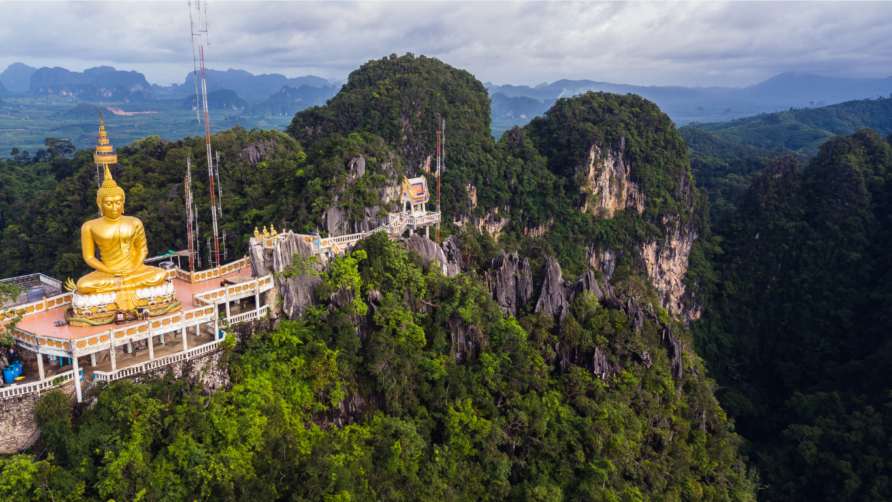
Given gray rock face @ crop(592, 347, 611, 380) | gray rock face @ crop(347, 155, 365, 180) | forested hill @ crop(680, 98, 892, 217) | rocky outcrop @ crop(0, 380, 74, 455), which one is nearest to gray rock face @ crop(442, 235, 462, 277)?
gray rock face @ crop(592, 347, 611, 380)

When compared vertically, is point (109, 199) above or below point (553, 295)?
above

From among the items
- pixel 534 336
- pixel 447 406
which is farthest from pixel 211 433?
pixel 534 336

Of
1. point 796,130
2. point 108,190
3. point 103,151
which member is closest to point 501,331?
point 108,190

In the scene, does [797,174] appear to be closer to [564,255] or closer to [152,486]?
[564,255]

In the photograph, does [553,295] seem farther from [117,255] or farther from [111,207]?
[111,207]

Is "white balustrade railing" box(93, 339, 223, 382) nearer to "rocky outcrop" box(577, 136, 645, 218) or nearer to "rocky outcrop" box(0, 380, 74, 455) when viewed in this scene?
"rocky outcrop" box(0, 380, 74, 455)

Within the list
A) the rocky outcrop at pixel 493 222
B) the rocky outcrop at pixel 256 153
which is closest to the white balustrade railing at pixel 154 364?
the rocky outcrop at pixel 256 153

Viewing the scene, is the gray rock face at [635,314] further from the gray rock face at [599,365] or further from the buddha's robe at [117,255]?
the buddha's robe at [117,255]
